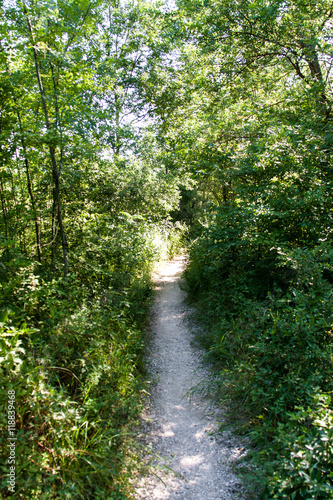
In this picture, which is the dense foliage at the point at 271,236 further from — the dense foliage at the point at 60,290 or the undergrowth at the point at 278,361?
the dense foliage at the point at 60,290

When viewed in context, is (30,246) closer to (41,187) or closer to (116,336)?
(41,187)

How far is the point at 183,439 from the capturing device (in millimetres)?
3271

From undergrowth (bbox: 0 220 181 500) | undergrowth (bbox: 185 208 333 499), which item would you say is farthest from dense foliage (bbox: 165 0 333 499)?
undergrowth (bbox: 0 220 181 500)

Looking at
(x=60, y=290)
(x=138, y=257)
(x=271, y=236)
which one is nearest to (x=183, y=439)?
(x=60, y=290)

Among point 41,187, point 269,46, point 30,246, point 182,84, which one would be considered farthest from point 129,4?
point 30,246


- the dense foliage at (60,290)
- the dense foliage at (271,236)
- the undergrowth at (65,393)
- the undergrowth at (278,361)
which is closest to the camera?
the undergrowth at (278,361)

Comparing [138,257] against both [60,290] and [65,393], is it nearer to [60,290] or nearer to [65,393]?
[60,290]

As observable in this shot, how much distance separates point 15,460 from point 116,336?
85.4 inches

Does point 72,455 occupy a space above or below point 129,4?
below

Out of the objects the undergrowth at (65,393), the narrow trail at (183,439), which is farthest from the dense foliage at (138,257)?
the narrow trail at (183,439)

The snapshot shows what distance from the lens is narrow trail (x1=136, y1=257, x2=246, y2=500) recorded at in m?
2.68

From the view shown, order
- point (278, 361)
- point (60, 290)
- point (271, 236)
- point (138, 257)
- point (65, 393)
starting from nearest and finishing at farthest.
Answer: point (65, 393)
point (278, 361)
point (60, 290)
point (271, 236)
point (138, 257)

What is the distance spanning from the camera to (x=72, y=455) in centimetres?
246

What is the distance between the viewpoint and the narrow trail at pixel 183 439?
268cm
